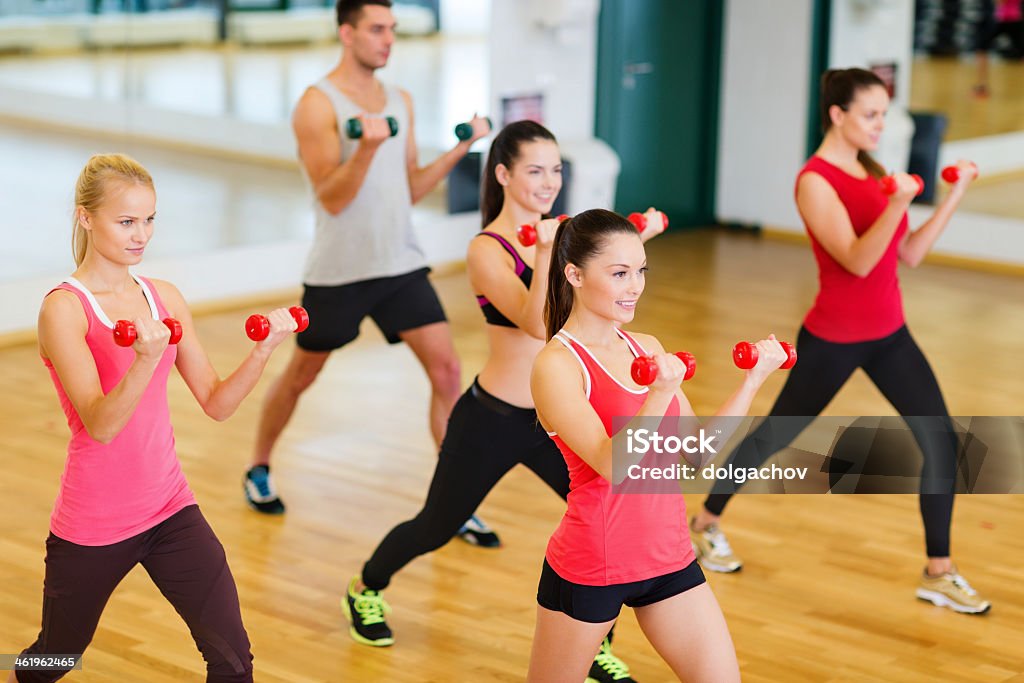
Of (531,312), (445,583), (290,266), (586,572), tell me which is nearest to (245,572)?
(445,583)

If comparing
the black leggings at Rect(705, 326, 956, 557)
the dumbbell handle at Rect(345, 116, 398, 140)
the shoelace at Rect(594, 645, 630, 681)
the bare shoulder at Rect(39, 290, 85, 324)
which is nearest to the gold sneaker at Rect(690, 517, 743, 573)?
the black leggings at Rect(705, 326, 956, 557)

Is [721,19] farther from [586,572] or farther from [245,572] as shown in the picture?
[586,572]

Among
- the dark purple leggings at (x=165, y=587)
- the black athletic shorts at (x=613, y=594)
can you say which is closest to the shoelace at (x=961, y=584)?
the black athletic shorts at (x=613, y=594)

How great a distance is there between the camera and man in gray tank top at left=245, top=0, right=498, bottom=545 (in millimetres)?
4566

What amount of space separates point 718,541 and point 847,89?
1371 mm

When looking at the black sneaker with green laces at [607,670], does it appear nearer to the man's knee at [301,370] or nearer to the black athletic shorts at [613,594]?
the black athletic shorts at [613,594]

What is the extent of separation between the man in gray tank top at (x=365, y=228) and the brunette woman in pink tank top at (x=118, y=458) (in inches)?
67.4

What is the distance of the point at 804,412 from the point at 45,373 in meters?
3.68

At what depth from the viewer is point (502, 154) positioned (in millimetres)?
3617

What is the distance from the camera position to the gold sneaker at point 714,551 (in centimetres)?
438

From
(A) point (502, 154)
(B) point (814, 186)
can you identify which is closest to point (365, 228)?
(A) point (502, 154)

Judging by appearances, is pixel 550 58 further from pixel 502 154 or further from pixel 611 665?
pixel 611 665

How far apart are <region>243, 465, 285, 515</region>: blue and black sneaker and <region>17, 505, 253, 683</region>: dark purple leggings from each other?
6.29ft

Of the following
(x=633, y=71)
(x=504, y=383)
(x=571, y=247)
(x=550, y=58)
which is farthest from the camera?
(x=633, y=71)
